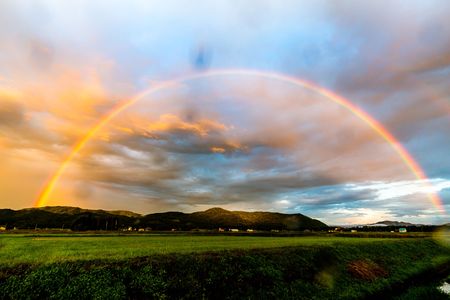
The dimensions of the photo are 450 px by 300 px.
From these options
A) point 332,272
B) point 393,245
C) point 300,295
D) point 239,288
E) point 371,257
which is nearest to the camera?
point 239,288

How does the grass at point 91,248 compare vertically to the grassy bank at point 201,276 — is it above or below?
above

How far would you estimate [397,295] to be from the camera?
35.5m

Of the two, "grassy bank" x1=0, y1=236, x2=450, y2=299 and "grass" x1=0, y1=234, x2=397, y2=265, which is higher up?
"grass" x1=0, y1=234, x2=397, y2=265

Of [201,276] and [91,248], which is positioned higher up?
[91,248]

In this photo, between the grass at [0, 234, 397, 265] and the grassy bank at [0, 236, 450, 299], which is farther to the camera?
the grass at [0, 234, 397, 265]

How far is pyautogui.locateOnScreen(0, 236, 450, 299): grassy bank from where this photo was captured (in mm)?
20953

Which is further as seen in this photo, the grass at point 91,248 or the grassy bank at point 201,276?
the grass at point 91,248

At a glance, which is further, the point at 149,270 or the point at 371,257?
the point at 371,257

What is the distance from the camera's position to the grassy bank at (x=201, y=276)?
2095cm

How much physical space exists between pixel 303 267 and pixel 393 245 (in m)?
38.8

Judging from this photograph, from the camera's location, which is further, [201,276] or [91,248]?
[91,248]

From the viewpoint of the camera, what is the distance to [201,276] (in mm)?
26984

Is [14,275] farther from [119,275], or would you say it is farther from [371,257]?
[371,257]

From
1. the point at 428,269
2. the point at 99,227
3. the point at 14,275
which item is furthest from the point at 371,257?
the point at 99,227
